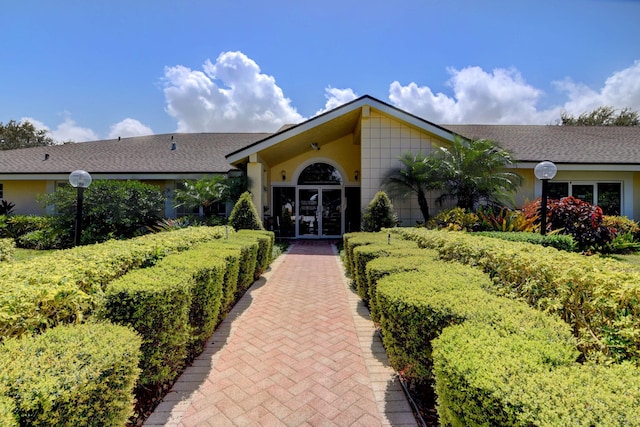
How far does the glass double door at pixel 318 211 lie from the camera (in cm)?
1584

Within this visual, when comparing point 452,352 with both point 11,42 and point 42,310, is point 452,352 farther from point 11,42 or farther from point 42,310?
point 11,42

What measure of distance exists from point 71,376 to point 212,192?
11.5 m

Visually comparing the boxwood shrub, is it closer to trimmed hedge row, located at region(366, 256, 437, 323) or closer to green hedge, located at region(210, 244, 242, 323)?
green hedge, located at region(210, 244, 242, 323)

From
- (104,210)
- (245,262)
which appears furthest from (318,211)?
(245,262)

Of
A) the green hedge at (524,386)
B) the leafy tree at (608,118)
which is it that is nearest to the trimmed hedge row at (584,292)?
the green hedge at (524,386)

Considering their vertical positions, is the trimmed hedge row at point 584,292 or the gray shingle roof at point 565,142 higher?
the gray shingle roof at point 565,142

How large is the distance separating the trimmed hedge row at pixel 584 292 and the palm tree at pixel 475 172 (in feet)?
24.6

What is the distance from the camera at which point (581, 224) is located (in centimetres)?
989

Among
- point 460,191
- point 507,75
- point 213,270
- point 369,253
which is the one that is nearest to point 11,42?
point 213,270

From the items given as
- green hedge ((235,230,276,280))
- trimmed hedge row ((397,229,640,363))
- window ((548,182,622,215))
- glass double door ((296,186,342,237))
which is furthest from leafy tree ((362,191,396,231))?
window ((548,182,622,215))

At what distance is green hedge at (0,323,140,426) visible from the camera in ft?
4.89

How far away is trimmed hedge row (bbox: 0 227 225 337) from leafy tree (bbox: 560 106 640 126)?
37.2 metres

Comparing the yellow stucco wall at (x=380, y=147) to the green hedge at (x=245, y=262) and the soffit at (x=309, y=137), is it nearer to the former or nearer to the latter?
the soffit at (x=309, y=137)

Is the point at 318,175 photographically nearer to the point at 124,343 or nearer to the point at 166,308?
the point at 166,308
